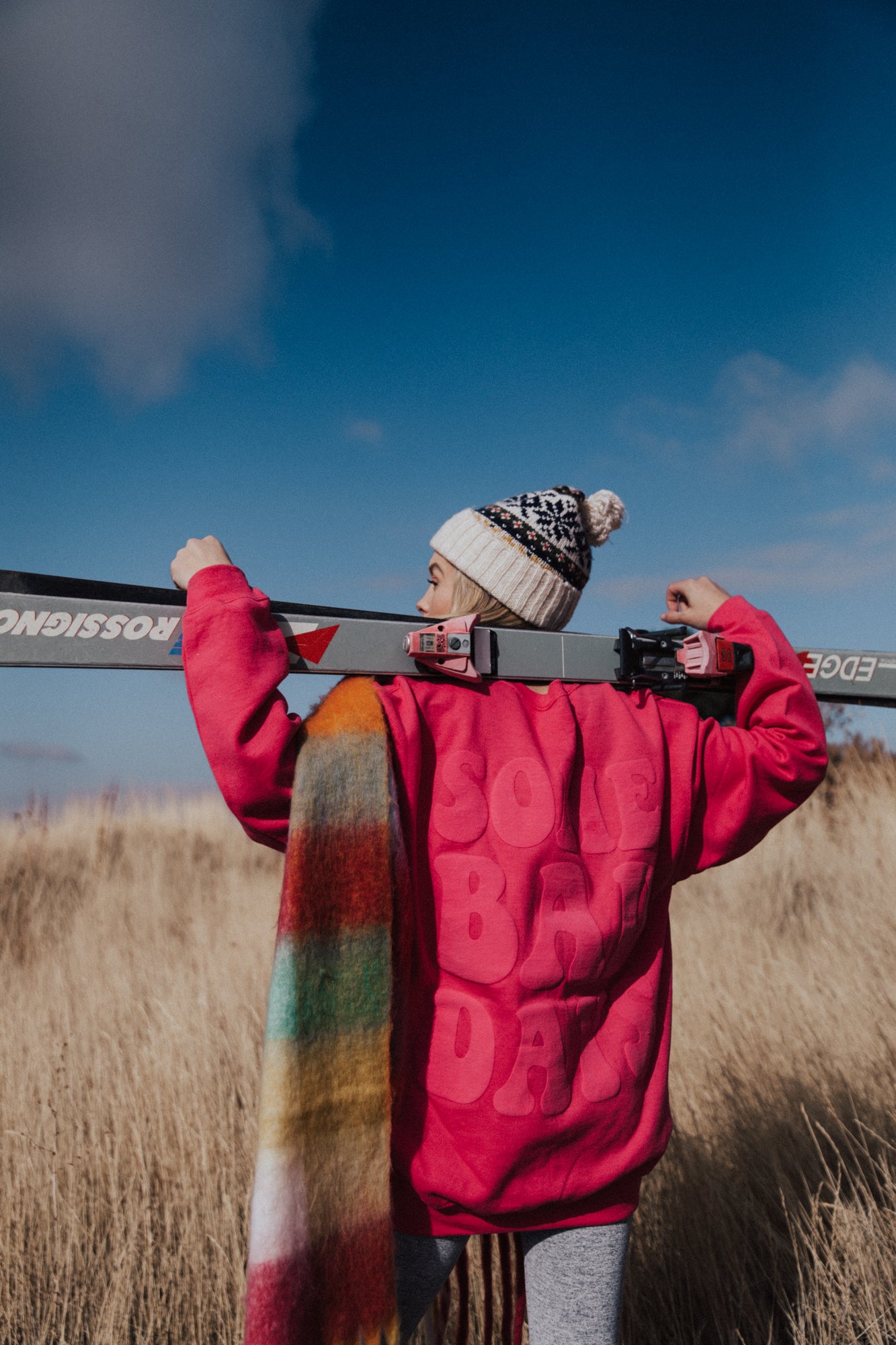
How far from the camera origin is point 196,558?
1.36 meters

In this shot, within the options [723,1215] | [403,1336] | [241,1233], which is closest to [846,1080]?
[723,1215]

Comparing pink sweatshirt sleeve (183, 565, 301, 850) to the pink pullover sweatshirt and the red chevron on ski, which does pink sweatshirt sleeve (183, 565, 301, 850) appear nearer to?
the pink pullover sweatshirt

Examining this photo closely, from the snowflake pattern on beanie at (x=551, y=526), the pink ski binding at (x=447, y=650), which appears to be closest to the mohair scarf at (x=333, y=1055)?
the pink ski binding at (x=447, y=650)

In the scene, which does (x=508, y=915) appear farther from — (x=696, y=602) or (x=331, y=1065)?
(x=696, y=602)

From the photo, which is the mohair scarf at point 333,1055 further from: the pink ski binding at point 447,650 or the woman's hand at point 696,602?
the woman's hand at point 696,602

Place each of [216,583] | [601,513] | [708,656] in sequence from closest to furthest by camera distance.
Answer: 1. [216,583]
2. [708,656]
3. [601,513]

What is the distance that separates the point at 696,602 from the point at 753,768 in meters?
0.42

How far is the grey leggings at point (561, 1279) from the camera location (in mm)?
1318

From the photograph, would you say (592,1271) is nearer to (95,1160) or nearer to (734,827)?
(734,827)

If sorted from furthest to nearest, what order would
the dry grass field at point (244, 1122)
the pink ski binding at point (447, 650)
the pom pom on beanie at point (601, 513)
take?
the dry grass field at point (244, 1122) < the pom pom on beanie at point (601, 513) < the pink ski binding at point (447, 650)

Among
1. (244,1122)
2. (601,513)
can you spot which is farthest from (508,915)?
(244,1122)

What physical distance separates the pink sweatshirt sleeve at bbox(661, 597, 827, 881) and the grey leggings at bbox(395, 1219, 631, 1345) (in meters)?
0.61

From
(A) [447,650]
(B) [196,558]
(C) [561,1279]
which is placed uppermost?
(B) [196,558]

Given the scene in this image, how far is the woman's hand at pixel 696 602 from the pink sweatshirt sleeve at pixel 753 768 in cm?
21
